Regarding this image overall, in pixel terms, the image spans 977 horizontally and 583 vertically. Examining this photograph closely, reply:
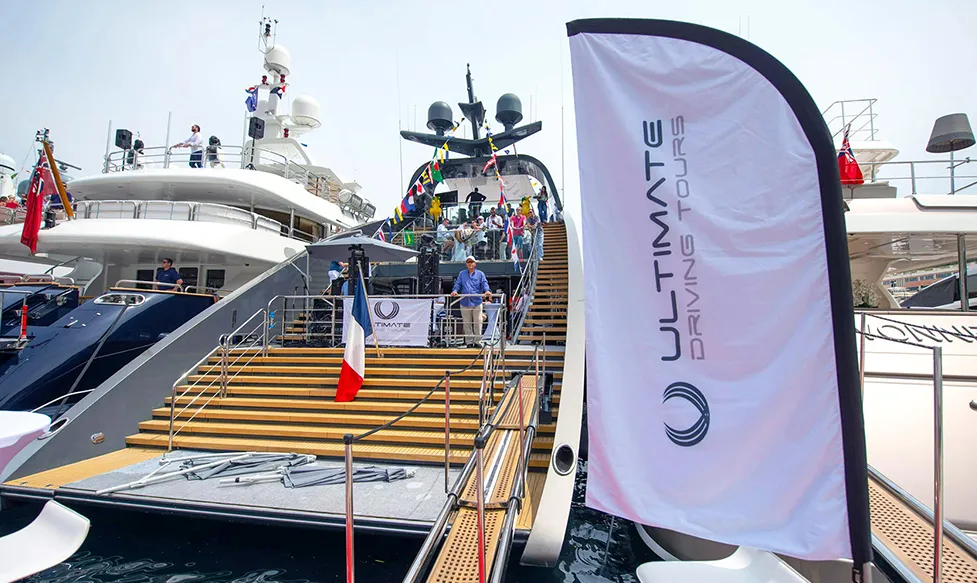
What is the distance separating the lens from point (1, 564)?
359 cm

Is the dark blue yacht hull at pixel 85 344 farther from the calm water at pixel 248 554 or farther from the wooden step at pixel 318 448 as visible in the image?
the calm water at pixel 248 554

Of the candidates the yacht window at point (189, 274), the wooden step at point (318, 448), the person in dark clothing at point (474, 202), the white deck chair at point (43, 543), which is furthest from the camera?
the person in dark clothing at point (474, 202)

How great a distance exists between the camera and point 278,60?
19.9 m

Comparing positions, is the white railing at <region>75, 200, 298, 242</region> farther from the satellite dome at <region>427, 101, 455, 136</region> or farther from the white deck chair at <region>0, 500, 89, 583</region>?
the satellite dome at <region>427, 101, 455, 136</region>

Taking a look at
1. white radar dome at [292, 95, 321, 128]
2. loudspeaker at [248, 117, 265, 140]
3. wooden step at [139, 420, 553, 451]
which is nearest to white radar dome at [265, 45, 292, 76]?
white radar dome at [292, 95, 321, 128]

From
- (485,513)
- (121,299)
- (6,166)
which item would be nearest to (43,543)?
(485,513)

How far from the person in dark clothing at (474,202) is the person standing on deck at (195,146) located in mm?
9295

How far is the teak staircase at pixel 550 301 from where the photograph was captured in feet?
35.1

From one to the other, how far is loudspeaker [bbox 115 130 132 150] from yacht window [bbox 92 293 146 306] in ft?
26.9

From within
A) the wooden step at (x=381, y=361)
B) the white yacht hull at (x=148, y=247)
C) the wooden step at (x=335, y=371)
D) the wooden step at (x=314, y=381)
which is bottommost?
the wooden step at (x=314, y=381)

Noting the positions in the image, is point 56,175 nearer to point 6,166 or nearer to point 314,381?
point 314,381

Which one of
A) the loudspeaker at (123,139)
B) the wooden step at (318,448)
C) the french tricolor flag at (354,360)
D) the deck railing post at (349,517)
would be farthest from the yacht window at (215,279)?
the deck railing post at (349,517)

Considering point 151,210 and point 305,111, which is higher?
point 305,111

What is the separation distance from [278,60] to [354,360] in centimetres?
1696
